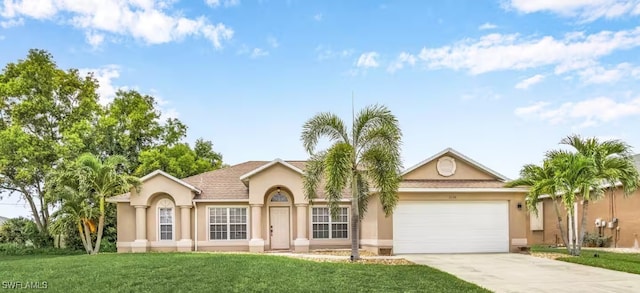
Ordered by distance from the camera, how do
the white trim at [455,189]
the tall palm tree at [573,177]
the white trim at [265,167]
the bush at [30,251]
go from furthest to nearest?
1. the bush at [30,251]
2. the white trim at [265,167]
3. the white trim at [455,189]
4. the tall palm tree at [573,177]

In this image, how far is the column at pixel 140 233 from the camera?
2503 cm

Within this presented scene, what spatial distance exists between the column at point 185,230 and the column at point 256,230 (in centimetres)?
285

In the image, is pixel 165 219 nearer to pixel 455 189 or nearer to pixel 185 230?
pixel 185 230

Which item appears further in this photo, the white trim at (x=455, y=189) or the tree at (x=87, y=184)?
the tree at (x=87, y=184)

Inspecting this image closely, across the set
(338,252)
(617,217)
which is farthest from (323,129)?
(617,217)

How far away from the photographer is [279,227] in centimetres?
2597

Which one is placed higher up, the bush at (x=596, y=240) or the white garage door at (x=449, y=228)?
the white garage door at (x=449, y=228)

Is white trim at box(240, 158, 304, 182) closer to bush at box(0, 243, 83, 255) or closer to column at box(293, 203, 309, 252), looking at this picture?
column at box(293, 203, 309, 252)

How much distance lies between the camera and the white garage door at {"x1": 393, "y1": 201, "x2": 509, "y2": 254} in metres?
21.8

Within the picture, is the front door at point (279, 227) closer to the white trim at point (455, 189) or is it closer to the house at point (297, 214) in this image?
the house at point (297, 214)

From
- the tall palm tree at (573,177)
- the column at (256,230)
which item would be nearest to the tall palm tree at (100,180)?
the column at (256,230)

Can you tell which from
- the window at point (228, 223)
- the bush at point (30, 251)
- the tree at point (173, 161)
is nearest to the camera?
the window at point (228, 223)

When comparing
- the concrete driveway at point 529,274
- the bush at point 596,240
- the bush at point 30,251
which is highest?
the concrete driveway at point 529,274

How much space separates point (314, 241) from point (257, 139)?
226 inches
